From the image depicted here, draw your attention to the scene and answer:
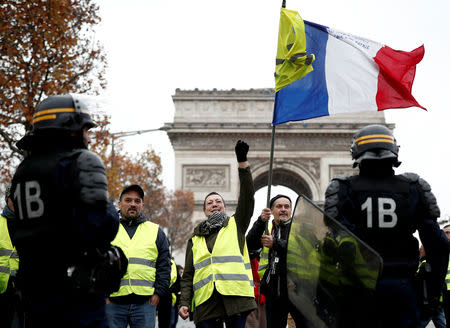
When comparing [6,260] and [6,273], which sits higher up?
[6,260]

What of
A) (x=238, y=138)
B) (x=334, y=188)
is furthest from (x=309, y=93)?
(x=238, y=138)

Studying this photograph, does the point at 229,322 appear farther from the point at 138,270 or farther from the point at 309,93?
the point at 309,93

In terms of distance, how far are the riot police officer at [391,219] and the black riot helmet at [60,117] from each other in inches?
65.4

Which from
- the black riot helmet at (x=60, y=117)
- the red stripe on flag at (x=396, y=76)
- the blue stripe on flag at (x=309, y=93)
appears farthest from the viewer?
the blue stripe on flag at (x=309, y=93)

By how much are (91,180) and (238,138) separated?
114 ft

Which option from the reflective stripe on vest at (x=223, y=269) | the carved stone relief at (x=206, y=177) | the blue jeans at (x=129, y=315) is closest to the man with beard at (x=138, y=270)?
the blue jeans at (x=129, y=315)

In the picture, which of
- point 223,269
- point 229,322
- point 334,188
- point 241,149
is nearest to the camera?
point 334,188

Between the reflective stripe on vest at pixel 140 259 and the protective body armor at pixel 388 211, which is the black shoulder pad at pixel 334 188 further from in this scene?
the reflective stripe on vest at pixel 140 259

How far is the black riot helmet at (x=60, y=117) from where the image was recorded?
343 centimetres

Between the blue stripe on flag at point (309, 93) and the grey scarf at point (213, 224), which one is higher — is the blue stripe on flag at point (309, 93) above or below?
above

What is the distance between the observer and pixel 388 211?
3961 mm

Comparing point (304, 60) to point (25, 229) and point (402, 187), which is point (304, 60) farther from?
point (25, 229)

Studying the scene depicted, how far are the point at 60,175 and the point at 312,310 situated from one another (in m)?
1.77

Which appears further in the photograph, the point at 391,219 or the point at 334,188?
the point at 334,188
